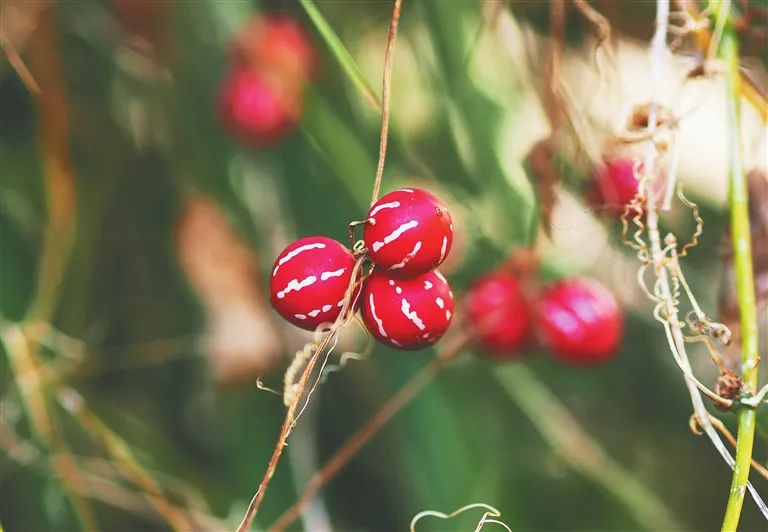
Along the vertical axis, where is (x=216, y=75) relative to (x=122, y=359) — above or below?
above

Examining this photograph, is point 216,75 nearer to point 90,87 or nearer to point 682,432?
point 90,87

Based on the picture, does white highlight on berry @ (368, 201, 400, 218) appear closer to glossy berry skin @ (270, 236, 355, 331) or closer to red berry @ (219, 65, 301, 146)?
glossy berry skin @ (270, 236, 355, 331)

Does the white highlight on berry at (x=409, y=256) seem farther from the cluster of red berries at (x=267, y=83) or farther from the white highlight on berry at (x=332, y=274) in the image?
the cluster of red berries at (x=267, y=83)

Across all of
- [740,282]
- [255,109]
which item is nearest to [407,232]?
[740,282]

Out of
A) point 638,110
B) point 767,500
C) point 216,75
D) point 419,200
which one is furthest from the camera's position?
point 216,75

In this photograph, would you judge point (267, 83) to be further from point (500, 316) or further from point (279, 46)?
point (500, 316)

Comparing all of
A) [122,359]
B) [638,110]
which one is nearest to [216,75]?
[122,359]

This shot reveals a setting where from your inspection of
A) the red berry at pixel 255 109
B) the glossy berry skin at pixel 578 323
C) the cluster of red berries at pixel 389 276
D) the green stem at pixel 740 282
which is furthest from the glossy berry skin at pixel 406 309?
the red berry at pixel 255 109
